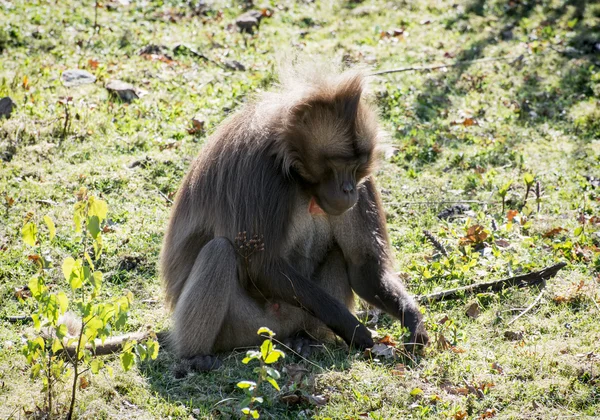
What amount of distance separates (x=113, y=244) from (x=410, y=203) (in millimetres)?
2877

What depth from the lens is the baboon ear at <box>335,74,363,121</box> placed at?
4922mm

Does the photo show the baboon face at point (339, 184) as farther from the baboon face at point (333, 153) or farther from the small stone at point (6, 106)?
the small stone at point (6, 106)

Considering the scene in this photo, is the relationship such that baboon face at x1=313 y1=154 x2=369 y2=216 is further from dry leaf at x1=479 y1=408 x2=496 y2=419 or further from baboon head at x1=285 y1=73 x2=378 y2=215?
dry leaf at x1=479 y1=408 x2=496 y2=419

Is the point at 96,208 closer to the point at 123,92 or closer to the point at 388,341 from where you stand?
the point at 388,341

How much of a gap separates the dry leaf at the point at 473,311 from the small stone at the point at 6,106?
206 inches

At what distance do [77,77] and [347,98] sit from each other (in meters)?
5.25

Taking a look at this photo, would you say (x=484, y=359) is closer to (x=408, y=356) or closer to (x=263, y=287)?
(x=408, y=356)

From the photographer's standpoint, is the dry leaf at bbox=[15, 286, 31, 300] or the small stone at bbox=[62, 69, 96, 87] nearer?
the dry leaf at bbox=[15, 286, 31, 300]

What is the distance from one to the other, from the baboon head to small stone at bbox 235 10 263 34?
21.6 ft

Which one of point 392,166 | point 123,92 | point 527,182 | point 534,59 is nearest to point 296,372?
point 527,182

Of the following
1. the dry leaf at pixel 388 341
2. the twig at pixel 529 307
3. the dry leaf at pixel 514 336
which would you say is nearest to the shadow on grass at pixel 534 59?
the twig at pixel 529 307

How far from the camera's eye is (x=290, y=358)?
528 centimetres

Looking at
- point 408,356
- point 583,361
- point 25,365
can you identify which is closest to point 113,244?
point 25,365

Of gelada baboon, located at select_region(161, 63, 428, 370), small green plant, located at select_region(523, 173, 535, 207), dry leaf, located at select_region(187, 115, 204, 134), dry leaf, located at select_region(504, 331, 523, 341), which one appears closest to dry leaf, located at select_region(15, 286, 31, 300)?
gelada baboon, located at select_region(161, 63, 428, 370)
